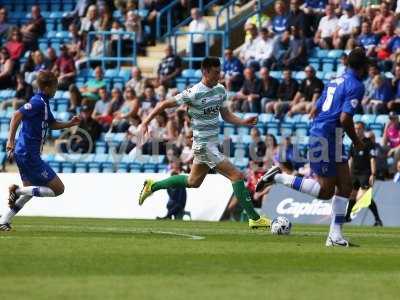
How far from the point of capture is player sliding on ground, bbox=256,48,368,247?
14305 millimetres

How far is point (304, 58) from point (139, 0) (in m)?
7.21

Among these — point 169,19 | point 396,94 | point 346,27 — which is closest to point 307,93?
point 346,27

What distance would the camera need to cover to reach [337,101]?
47.9 ft

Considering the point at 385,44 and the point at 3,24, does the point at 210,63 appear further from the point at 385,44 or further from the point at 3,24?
the point at 3,24

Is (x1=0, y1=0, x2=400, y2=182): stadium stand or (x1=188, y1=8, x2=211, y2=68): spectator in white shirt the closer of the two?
(x1=0, y1=0, x2=400, y2=182): stadium stand

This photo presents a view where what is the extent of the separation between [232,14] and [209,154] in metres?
16.2

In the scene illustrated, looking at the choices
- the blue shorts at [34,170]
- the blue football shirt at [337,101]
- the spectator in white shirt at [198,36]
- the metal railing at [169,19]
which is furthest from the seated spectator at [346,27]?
the blue football shirt at [337,101]

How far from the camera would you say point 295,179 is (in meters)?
15.8

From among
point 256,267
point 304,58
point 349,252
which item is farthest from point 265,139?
point 256,267

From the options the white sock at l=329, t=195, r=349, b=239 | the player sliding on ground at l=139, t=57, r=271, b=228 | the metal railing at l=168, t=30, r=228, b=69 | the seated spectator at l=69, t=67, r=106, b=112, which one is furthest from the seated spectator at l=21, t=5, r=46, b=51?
the white sock at l=329, t=195, r=349, b=239

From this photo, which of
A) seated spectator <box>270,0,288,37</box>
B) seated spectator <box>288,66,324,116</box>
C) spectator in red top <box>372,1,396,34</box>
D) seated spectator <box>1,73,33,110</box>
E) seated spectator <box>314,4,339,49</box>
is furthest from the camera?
seated spectator <box>1,73,33,110</box>

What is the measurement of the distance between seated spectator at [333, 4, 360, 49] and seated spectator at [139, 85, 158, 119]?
446 centimetres

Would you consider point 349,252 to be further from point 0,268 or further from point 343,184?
point 0,268

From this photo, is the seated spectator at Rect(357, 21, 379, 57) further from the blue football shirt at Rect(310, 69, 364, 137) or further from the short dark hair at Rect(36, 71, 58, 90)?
the blue football shirt at Rect(310, 69, 364, 137)
